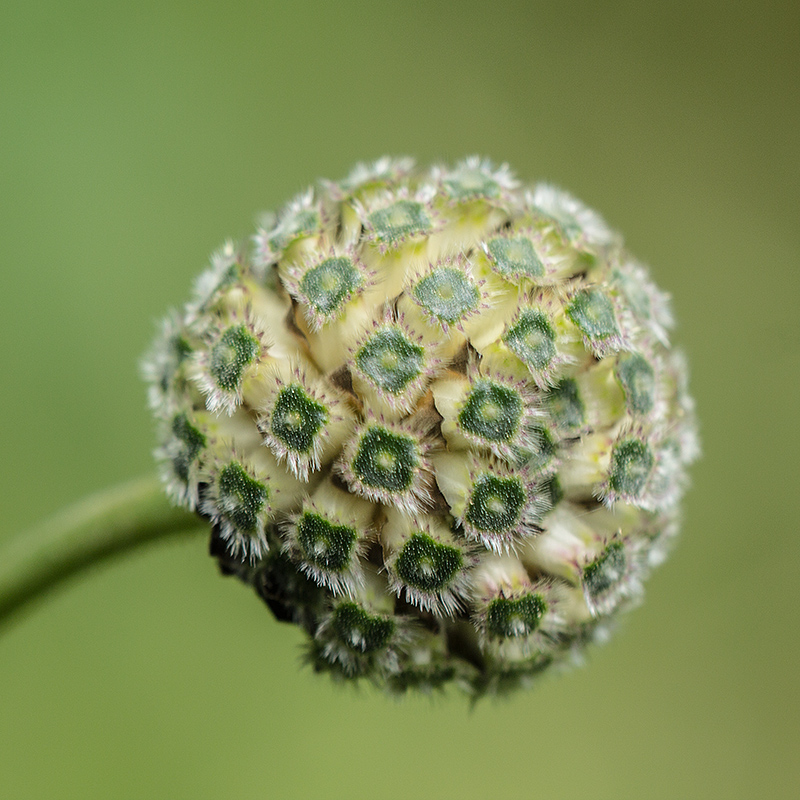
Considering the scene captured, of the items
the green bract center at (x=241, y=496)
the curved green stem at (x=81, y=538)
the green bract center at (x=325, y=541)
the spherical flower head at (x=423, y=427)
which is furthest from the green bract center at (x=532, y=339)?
the curved green stem at (x=81, y=538)

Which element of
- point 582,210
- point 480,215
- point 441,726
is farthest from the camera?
point 441,726

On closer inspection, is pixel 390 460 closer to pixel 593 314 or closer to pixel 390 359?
pixel 390 359

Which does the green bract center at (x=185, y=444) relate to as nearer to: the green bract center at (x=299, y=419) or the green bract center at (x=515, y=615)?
the green bract center at (x=299, y=419)

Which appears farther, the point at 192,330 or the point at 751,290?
the point at 751,290

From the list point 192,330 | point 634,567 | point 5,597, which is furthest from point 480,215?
point 5,597

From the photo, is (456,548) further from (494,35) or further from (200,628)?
(494,35)

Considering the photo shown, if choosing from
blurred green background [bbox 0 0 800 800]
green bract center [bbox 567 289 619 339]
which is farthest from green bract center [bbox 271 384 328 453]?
blurred green background [bbox 0 0 800 800]
